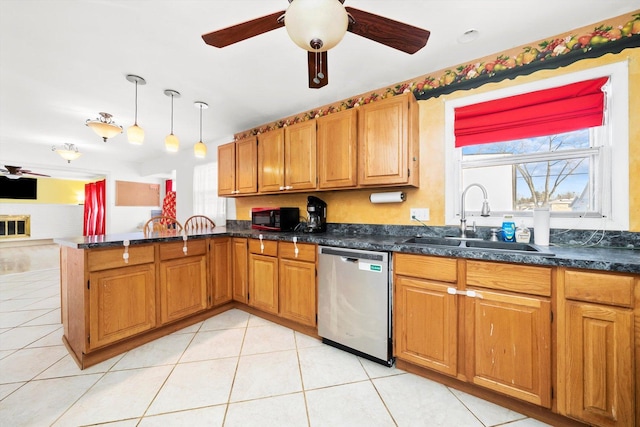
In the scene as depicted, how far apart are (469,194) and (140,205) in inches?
311

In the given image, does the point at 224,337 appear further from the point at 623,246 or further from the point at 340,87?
the point at 623,246

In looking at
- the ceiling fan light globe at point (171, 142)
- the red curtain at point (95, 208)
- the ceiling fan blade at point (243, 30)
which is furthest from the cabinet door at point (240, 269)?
the red curtain at point (95, 208)

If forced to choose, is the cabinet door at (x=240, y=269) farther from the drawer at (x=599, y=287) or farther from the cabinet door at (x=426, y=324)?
the drawer at (x=599, y=287)

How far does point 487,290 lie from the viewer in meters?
1.44

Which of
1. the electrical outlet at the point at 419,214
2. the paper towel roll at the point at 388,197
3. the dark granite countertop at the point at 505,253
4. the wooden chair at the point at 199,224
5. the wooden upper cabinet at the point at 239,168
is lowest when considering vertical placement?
the dark granite countertop at the point at 505,253

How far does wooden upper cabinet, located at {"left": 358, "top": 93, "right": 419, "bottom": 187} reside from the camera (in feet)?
6.81

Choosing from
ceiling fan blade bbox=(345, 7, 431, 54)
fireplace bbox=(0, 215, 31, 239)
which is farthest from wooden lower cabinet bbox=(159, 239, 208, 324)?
fireplace bbox=(0, 215, 31, 239)

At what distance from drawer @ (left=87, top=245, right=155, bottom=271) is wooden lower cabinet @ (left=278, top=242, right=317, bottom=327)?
1.14 metres

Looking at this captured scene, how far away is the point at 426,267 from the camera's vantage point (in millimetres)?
1630

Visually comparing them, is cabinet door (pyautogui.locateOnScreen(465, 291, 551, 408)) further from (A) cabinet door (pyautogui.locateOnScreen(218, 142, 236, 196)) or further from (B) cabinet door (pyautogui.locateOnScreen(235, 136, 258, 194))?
(A) cabinet door (pyautogui.locateOnScreen(218, 142, 236, 196))

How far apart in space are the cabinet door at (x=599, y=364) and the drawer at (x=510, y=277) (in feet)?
0.46

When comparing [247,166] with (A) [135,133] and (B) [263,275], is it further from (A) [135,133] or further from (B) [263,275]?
(B) [263,275]

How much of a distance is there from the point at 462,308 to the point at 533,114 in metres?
1.54

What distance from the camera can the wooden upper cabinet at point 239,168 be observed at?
10.2 ft
